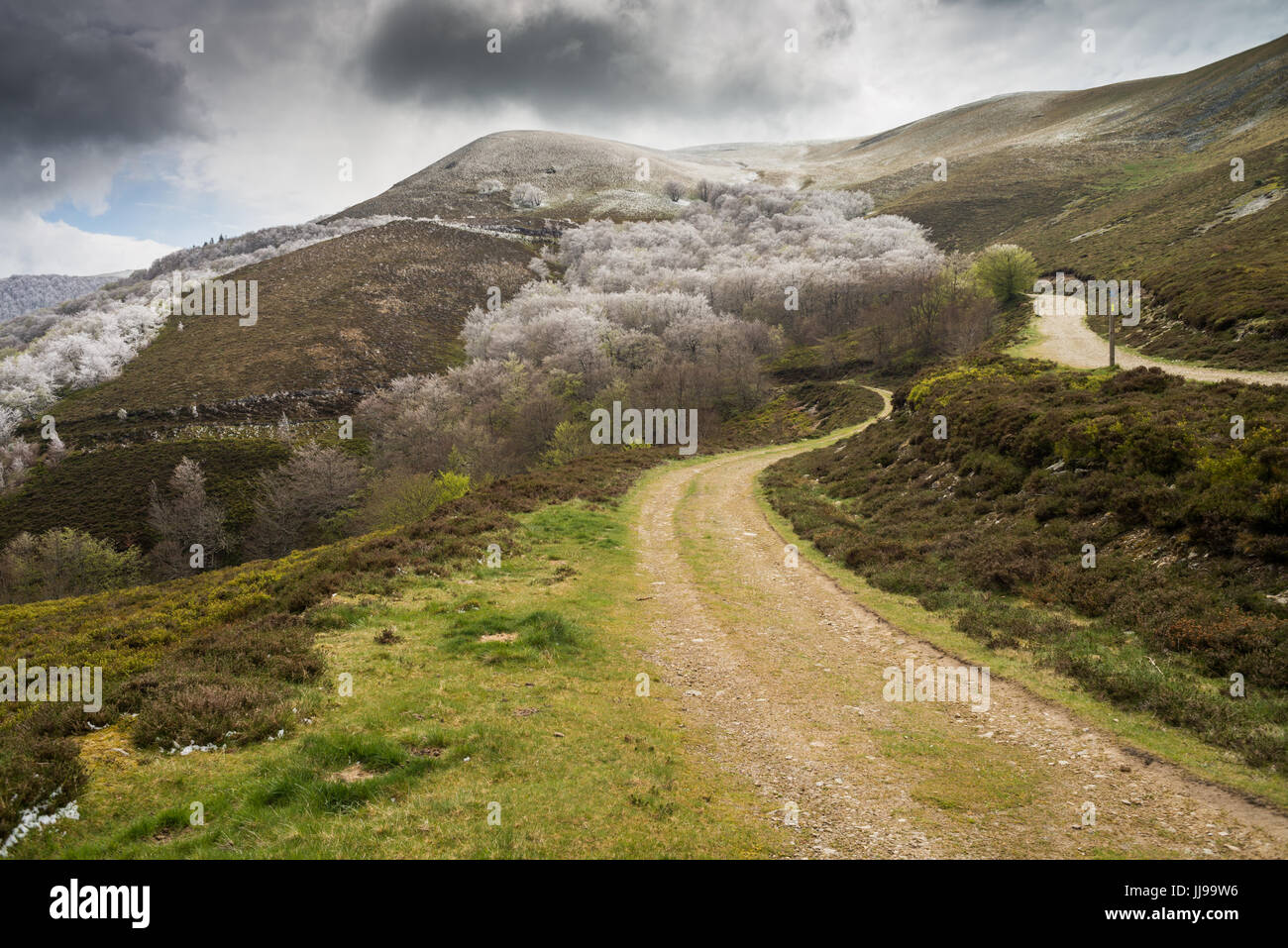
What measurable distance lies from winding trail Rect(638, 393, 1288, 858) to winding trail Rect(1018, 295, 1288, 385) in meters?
18.1

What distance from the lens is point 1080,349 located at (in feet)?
129

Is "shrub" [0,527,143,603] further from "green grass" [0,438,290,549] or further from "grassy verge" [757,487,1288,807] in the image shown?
"grassy verge" [757,487,1288,807]

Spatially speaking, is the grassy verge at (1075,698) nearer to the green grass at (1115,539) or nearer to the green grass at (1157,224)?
the green grass at (1115,539)

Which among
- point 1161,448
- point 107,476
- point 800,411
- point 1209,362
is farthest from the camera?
point 107,476

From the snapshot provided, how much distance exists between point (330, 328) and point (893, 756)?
114 metres

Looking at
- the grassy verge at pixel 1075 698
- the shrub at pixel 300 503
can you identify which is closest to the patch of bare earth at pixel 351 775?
the grassy verge at pixel 1075 698

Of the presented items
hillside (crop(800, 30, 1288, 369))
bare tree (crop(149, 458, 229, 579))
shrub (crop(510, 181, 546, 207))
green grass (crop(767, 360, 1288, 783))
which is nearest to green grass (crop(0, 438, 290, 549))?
bare tree (crop(149, 458, 229, 579))

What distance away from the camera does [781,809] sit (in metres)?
6.94

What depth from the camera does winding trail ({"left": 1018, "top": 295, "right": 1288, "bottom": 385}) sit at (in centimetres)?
2350

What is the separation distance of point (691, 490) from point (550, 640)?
2161cm

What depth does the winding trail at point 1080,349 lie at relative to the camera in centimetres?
2350

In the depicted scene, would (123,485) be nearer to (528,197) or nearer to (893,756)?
(893,756)
